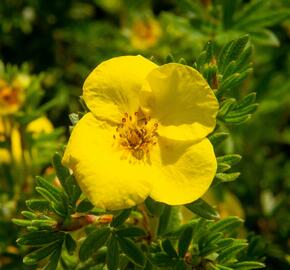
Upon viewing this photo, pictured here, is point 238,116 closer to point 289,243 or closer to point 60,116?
point 289,243

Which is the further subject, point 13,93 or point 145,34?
point 145,34

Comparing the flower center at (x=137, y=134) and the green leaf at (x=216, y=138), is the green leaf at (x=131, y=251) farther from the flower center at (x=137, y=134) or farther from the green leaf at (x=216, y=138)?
the green leaf at (x=216, y=138)

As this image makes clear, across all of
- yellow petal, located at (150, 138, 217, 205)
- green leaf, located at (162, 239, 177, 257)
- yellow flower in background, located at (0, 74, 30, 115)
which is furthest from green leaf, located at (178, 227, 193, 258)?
yellow flower in background, located at (0, 74, 30, 115)

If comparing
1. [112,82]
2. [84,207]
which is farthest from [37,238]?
[112,82]

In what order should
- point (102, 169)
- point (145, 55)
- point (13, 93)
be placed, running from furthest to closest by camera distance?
point (145, 55) → point (13, 93) → point (102, 169)

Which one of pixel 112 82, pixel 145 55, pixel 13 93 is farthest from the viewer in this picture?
pixel 145 55

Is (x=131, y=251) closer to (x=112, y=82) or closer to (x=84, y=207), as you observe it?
(x=84, y=207)

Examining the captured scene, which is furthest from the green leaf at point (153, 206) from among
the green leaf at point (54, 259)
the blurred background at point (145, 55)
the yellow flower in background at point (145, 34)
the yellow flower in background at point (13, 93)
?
→ the yellow flower in background at point (145, 34)
